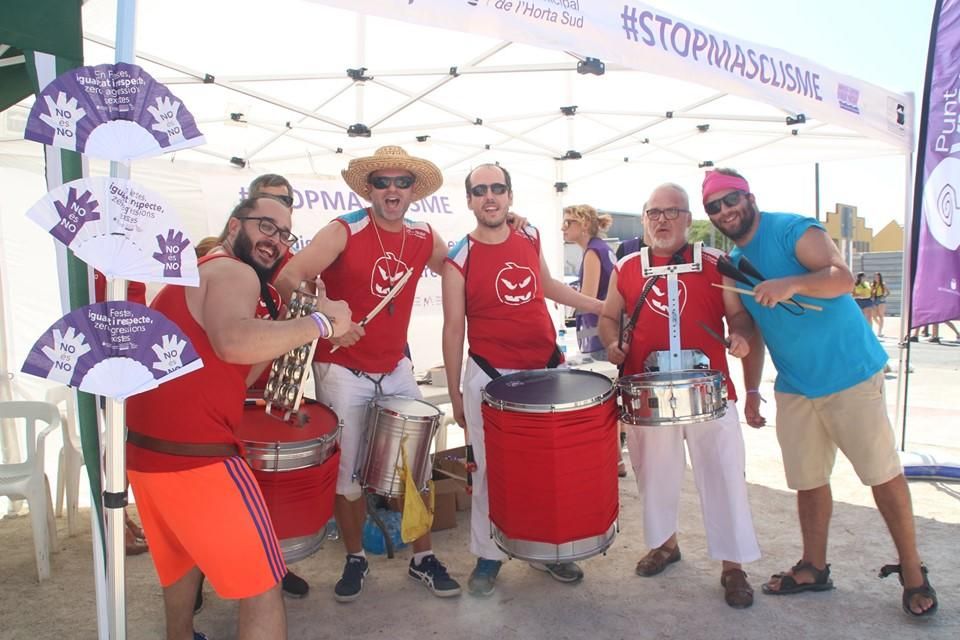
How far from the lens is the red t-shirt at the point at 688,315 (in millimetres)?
2982

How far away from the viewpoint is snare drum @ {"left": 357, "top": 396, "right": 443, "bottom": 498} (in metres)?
2.86

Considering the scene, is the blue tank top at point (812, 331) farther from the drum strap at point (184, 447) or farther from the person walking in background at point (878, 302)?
the person walking in background at point (878, 302)

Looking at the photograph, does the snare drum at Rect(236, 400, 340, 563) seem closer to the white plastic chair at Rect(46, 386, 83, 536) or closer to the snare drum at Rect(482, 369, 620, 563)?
the snare drum at Rect(482, 369, 620, 563)

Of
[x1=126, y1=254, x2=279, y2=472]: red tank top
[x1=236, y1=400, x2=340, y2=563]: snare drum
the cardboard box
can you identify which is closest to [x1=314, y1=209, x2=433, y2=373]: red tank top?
[x1=236, y1=400, x2=340, y2=563]: snare drum

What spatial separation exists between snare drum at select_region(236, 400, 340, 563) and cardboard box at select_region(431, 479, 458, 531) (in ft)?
5.10

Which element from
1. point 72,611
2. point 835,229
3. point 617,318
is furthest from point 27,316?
point 835,229

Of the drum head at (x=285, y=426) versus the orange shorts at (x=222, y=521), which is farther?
the drum head at (x=285, y=426)

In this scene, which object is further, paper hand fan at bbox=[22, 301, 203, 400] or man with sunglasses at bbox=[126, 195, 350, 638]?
man with sunglasses at bbox=[126, 195, 350, 638]

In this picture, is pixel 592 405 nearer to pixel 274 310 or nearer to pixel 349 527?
pixel 274 310

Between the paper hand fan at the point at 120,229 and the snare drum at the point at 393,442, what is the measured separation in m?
1.23

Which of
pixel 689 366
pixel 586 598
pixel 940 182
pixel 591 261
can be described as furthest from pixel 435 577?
pixel 940 182

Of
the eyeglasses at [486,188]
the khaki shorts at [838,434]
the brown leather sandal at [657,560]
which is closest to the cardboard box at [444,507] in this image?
the brown leather sandal at [657,560]

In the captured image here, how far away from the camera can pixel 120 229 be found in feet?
5.94

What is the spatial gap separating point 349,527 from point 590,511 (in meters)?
1.28
